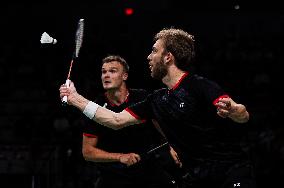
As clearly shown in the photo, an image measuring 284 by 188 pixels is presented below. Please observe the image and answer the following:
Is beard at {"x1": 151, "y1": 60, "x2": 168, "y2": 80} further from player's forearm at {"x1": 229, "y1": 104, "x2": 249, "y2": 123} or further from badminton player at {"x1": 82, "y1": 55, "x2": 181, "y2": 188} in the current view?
badminton player at {"x1": 82, "y1": 55, "x2": 181, "y2": 188}

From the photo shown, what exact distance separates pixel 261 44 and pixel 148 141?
27.1 feet

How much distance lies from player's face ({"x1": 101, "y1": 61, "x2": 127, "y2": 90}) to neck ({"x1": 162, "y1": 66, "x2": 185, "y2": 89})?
1.09m

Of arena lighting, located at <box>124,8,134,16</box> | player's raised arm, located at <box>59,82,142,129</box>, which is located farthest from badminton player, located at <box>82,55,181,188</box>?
arena lighting, located at <box>124,8,134,16</box>

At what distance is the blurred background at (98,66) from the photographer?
8.06 metres

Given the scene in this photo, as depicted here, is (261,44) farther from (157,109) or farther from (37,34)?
(157,109)

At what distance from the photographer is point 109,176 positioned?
4945mm

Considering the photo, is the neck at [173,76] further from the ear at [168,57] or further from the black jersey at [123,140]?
the black jersey at [123,140]

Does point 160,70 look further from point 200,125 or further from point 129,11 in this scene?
point 129,11

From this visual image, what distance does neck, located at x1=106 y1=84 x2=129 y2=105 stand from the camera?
201 inches

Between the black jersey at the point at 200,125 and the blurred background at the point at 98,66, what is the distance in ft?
13.2

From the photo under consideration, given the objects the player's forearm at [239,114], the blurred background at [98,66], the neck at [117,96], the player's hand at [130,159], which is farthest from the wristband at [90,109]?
the blurred background at [98,66]

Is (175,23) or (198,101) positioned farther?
(175,23)

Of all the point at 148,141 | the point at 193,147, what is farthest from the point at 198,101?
the point at 148,141

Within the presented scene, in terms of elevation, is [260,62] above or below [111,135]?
above
